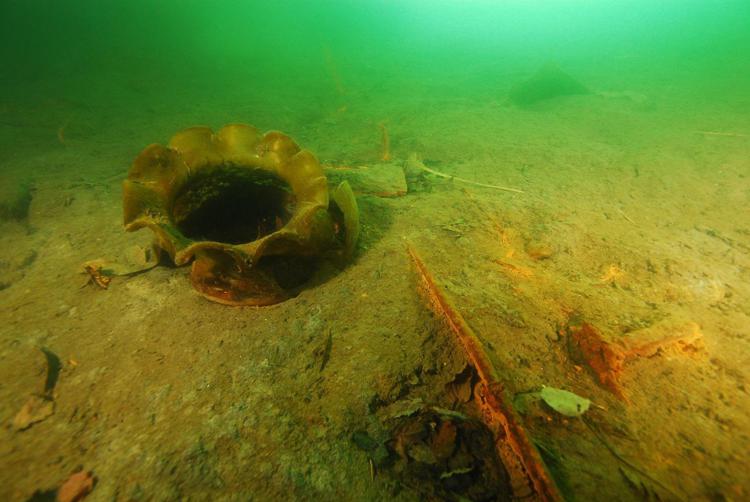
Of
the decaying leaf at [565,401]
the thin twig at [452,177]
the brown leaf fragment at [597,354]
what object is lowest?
the thin twig at [452,177]

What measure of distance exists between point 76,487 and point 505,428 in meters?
1.60

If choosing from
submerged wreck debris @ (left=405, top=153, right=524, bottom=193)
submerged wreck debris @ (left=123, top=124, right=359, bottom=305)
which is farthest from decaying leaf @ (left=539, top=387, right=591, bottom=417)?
submerged wreck debris @ (left=405, top=153, right=524, bottom=193)

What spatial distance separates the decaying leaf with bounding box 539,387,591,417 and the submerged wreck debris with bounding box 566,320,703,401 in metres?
0.23

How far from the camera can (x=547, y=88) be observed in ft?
28.0

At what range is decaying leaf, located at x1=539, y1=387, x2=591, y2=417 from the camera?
131 centimetres

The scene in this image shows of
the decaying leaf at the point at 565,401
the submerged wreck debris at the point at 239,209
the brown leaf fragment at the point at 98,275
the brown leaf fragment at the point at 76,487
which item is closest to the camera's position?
the brown leaf fragment at the point at 76,487

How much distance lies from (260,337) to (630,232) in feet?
10.6

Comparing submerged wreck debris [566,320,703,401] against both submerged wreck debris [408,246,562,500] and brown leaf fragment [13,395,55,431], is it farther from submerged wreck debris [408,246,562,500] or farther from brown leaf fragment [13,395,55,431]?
→ brown leaf fragment [13,395,55,431]

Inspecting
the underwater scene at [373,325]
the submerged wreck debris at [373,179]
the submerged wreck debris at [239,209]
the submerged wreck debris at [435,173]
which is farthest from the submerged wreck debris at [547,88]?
the submerged wreck debris at [239,209]

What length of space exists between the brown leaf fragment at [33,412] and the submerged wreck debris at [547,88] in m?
9.59

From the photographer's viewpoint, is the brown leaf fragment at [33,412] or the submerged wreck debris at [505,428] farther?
the brown leaf fragment at [33,412]

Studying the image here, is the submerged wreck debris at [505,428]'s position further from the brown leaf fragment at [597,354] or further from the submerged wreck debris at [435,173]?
the submerged wreck debris at [435,173]

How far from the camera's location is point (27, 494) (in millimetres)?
1200

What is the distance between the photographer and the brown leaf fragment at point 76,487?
119 cm
